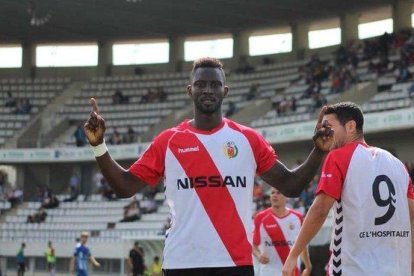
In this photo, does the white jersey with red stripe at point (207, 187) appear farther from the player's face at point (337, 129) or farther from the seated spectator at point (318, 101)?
the seated spectator at point (318, 101)

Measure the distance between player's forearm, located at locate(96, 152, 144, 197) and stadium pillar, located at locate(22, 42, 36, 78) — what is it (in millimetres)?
43339

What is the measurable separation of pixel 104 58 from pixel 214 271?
4322 cm

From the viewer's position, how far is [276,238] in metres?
12.0

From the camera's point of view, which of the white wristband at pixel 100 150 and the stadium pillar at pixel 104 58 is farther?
the stadium pillar at pixel 104 58

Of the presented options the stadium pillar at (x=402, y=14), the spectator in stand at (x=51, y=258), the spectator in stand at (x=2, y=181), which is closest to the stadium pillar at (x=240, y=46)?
the stadium pillar at (x=402, y=14)

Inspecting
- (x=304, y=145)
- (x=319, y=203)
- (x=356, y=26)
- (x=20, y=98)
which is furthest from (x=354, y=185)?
(x=20, y=98)

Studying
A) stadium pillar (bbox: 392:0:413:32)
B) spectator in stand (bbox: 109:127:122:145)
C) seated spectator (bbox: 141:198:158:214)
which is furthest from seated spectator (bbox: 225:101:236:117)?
stadium pillar (bbox: 392:0:413:32)

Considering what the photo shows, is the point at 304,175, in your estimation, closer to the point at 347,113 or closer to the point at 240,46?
the point at 347,113

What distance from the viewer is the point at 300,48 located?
43.4m

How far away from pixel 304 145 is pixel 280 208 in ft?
77.7

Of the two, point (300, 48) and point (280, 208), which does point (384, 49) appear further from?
point (280, 208)

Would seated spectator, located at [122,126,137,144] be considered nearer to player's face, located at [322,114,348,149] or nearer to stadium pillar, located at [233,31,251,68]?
stadium pillar, located at [233,31,251,68]

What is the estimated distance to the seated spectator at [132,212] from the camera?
3550 centimetres

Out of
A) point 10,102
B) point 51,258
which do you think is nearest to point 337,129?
point 51,258
